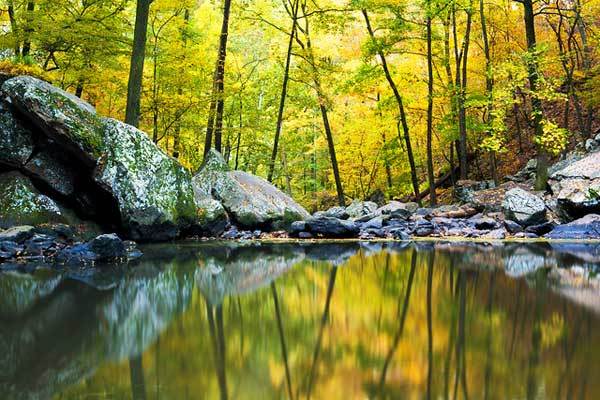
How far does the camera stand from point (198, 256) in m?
8.14

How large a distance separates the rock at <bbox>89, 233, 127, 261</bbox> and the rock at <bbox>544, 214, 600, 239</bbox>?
7857 mm

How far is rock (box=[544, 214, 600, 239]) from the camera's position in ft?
31.2

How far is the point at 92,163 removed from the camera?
9.51 metres

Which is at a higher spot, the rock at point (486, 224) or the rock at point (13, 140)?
the rock at point (13, 140)

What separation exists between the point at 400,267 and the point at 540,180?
27.7 ft

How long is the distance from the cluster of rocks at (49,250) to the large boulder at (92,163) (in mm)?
1479

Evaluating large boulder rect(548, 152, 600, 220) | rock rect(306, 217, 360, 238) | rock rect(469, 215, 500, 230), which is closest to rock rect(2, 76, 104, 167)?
rock rect(306, 217, 360, 238)

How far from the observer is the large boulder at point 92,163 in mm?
9094

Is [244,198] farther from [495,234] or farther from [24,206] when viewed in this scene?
[495,234]

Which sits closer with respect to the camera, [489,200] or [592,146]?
[489,200]

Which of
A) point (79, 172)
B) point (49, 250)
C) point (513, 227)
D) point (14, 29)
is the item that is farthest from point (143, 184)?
point (513, 227)

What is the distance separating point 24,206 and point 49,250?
1.62 metres

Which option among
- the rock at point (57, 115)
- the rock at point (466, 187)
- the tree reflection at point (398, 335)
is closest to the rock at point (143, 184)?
the rock at point (57, 115)

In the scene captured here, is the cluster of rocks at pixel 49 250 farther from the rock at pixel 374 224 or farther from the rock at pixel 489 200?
the rock at pixel 489 200
